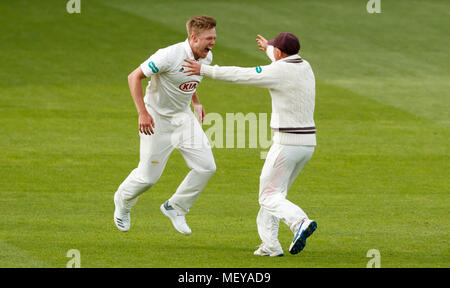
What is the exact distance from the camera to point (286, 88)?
8508 millimetres

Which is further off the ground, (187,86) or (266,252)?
(187,86)

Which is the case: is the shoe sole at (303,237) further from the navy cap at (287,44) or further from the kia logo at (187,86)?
the kia logo at (187,86)

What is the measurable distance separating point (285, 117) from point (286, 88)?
29 centimetres

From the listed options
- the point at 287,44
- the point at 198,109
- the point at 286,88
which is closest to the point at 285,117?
the point at 286,88

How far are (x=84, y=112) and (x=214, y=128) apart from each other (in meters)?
2.58

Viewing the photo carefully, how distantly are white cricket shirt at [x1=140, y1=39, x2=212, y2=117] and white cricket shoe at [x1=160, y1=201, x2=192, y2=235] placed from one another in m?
1.09

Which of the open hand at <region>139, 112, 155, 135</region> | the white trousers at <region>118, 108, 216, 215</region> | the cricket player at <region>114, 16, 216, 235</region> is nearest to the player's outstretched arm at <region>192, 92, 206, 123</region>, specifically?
the cricket player at <region>114, 16, 216, 235</region>

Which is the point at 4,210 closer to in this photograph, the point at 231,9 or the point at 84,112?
the point at 84,112

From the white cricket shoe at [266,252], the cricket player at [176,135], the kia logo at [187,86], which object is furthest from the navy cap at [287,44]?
the white cricket shoe at [266,252]

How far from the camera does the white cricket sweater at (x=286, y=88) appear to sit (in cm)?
845

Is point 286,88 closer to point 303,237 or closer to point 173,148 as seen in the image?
point 303,237

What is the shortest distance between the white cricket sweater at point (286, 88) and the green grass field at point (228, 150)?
1.30 m

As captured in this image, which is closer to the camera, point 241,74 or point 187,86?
point 241,74

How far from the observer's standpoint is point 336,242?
9547 mm
